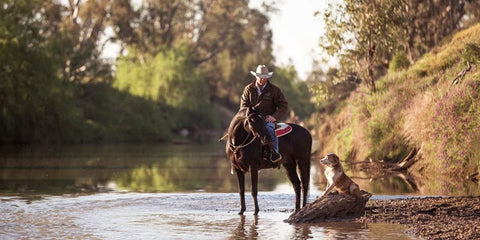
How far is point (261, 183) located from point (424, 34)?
2154cm

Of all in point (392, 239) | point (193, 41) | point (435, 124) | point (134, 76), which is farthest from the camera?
point (193, 41)

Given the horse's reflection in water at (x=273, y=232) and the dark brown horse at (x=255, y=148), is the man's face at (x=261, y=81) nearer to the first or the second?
the dark brown horse at (x=255, y=148)

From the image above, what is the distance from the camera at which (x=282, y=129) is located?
1538 centimetres

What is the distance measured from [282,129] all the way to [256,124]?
4.29 ft

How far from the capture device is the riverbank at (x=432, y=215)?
12070 mm

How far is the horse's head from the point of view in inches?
559

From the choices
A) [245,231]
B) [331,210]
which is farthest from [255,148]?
[245,231]

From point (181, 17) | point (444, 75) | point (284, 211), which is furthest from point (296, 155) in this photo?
point (181, 17)

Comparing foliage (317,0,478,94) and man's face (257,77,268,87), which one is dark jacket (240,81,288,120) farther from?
foliage (317,0,478,94)

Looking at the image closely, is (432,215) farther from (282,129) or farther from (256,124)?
(256,124)

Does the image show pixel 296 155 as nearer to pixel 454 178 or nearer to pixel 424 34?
pixel 454 178

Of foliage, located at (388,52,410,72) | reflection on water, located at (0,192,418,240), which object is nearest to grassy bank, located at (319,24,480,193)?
foliage, located at (388,52,410,72)

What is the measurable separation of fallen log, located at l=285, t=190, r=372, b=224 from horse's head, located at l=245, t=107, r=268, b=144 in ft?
4.72

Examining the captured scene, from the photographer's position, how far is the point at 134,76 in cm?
7525
